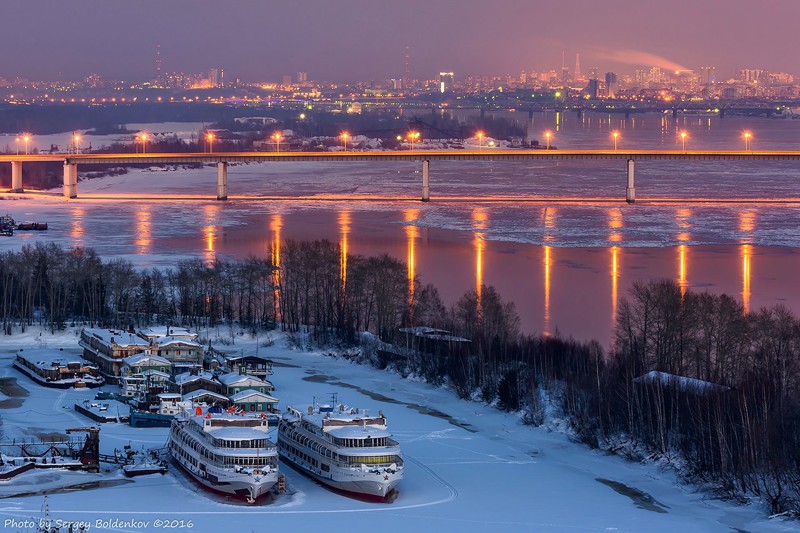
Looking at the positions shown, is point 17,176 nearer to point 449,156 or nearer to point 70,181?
point 70,181

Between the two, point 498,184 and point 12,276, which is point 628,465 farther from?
point 498,184

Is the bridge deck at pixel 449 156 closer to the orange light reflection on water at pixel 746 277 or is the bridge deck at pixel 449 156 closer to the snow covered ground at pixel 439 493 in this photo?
the orange light reflection on water at pixel 746 277

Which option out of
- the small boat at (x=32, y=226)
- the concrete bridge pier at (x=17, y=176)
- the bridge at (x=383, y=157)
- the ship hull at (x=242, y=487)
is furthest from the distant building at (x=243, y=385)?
the concrete bridge pier at (x=17, y=176)

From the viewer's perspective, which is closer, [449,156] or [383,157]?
[383,157]

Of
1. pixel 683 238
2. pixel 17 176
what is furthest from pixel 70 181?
pixel 683 238

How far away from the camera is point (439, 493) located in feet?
41.9

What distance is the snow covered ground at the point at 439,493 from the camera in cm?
1173

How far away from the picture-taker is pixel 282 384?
1720cm

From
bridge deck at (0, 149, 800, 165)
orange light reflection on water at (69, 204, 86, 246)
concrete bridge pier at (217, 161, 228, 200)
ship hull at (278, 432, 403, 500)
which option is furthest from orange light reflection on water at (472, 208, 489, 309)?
concrete bridge pier at (217, 161, 228, 200)

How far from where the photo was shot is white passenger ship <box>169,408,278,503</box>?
40.9ft

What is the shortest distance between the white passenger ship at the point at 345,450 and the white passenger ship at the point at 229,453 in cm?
49

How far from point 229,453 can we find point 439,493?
181 cm

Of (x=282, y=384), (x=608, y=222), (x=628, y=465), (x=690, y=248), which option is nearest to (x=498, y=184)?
(x=608, y=222)

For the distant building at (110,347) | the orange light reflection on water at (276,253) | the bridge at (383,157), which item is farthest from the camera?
the bridge at (383,157)
